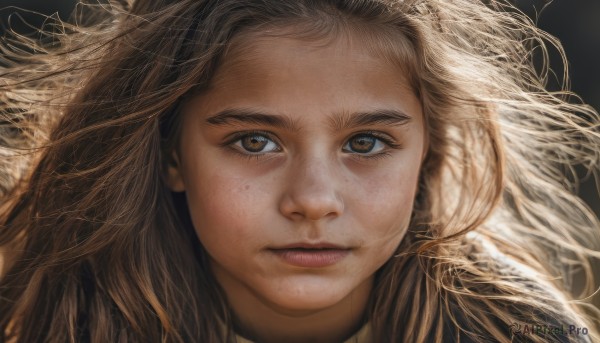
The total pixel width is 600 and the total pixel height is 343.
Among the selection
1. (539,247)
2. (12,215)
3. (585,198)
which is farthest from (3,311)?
(585,198)

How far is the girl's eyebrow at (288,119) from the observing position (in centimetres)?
170

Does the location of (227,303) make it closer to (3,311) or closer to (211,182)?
(211,182)

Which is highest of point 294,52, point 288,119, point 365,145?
point 294,52

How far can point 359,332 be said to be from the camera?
196cm

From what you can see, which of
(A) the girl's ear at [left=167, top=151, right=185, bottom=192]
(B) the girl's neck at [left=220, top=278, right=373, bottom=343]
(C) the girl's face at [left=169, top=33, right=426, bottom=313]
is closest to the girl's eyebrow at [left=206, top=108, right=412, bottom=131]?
(C) the girl's face at [left=169, top=33, right=426, bottom=313]

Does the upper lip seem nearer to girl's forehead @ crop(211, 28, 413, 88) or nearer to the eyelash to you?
the eyelash

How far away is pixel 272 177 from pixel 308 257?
0.17 metres

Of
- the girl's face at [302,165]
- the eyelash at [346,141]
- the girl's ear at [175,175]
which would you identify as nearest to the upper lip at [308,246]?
the girl's face at [302,165]

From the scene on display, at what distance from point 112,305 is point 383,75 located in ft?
2.48

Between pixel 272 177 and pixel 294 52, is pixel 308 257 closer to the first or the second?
pixel 272 177

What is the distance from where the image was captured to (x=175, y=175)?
1.93m

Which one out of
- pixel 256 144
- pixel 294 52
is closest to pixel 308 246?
pixel 256 144

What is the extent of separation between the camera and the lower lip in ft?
5.66

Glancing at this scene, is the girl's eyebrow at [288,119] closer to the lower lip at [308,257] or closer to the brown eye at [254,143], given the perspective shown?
the brown eye at [254,143]
